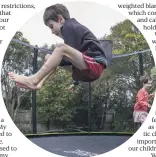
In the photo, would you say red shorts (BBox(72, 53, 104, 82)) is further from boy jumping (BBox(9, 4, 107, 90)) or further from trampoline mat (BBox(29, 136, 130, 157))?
trampoline mat (BBox(29, 136, 130, 157))

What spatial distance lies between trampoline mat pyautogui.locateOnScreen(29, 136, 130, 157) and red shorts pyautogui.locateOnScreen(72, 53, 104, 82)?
45 centimetres

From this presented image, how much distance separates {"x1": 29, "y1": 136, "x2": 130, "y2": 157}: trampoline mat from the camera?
2527 mm

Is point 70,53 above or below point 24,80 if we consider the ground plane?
above

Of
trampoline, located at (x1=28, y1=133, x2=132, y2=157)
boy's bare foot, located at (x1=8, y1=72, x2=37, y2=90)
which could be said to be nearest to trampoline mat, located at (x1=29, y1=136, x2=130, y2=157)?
trampoline, located at (x1=28, y1=133, x2=132, y2=157)

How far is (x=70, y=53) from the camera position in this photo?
2525 millimetres

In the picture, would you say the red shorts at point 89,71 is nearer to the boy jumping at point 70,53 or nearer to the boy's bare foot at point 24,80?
the boy jumping at point 70,53

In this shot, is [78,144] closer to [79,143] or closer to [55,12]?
[79,143]

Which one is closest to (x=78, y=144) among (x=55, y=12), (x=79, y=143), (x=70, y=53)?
(x=79, y=143)

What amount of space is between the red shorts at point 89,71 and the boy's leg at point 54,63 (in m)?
0.03

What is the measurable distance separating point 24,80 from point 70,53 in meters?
0.40

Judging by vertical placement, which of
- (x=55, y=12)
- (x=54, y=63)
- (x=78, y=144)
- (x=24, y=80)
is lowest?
(x=78, y=144)

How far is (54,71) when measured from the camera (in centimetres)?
256

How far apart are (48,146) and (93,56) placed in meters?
0.75

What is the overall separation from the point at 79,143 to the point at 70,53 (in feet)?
2.23
